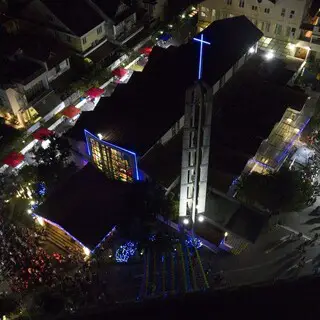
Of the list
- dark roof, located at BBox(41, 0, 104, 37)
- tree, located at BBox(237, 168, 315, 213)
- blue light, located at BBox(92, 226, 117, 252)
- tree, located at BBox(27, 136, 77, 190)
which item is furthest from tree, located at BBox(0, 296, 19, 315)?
dark roof, located at BBox(41, 0, 104, 37)

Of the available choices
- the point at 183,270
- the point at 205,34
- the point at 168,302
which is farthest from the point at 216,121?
the point at 168,302

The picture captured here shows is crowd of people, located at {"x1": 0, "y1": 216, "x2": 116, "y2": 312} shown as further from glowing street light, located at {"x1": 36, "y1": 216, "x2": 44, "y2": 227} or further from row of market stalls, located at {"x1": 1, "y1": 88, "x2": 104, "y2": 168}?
row of market stalls, located at {"x1": 1, "y1": 88, "x2": 104, "y2": 168}

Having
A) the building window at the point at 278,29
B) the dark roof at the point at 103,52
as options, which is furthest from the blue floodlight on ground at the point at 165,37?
the building window at the point at 278,29

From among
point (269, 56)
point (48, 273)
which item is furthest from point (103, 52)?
point (48, 273)

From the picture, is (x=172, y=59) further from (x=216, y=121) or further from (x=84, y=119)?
(x=84, y=119)

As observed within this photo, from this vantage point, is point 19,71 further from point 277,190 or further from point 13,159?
point 277,190
